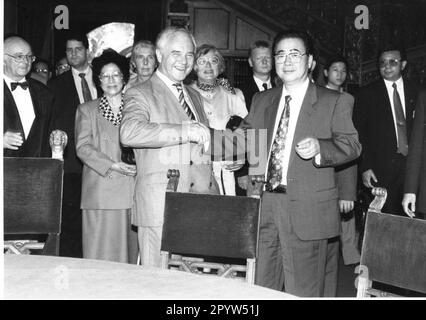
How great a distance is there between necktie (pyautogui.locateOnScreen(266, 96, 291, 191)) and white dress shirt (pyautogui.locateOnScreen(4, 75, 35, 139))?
1.51 metres

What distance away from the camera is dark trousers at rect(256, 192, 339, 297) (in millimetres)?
2695

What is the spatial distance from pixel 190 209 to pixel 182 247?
14cm

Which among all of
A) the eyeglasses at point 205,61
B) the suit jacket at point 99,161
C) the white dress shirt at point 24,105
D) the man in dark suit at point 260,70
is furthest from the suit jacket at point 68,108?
the man in dark suit at point 260,70

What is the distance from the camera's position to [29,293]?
5.07ft

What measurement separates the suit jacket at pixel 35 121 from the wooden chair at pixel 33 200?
3.23 ft

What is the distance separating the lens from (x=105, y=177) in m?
3.61

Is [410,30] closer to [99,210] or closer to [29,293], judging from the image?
[99,210]

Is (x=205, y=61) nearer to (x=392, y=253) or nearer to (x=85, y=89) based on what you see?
(x=85, y=89)

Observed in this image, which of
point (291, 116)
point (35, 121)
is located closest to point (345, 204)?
point (291, 116)

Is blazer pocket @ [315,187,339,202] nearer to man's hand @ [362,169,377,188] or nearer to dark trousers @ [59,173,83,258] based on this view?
man's hand @ [362,169,377,188]

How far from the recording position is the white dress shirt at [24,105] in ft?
11.5

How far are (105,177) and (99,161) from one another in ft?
0.33

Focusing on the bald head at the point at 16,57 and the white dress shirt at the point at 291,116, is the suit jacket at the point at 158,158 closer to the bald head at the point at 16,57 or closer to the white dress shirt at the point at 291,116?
the white dress shirt at the point at 291,116

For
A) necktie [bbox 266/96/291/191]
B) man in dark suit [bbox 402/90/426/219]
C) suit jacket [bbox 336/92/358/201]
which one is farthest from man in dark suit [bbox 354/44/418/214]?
necktie [bbox 266/96/291/191]
